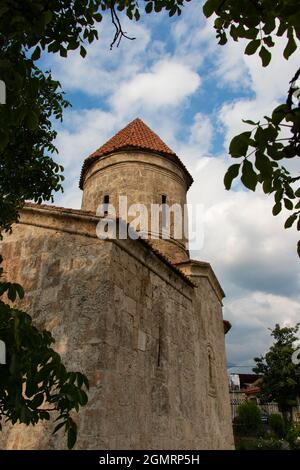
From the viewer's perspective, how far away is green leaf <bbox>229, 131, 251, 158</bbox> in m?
1.39

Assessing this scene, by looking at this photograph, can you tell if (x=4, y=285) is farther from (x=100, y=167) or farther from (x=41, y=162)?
(x=100, y=167)

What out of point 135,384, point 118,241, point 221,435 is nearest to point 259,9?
point 118,241

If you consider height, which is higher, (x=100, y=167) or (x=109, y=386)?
(x=100, y=167)

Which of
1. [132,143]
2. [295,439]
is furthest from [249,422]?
[132,143]

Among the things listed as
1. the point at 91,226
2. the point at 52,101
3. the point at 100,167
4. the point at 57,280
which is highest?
the point at 100,167

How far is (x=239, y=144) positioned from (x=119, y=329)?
4.18 meters

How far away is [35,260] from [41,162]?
2.22m

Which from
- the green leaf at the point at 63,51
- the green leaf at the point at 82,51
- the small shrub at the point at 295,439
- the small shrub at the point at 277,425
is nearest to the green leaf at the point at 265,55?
the green leaf at the point at 63,51

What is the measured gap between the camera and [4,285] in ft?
7.11

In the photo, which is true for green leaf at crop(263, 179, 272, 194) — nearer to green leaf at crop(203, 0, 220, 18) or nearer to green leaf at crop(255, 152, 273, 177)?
green leaf at crop(255, 152, 273, 177)

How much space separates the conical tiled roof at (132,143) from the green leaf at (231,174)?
979cm

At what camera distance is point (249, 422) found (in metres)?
18.8

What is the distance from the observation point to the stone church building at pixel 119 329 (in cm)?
466

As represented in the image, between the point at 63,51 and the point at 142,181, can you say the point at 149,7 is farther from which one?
the point at 142,181
